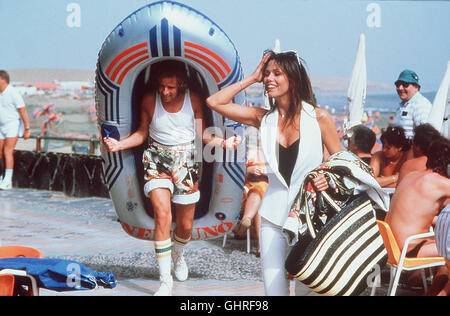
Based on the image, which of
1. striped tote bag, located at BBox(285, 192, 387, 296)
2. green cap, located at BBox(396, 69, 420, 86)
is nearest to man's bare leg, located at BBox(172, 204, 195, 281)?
striped tote bag, located at BBox(285, 192, 387, 296)

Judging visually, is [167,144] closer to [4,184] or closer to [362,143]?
[362,143]

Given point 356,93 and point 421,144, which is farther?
point 356,93

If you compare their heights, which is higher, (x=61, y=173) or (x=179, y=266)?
(x=61, y=173)

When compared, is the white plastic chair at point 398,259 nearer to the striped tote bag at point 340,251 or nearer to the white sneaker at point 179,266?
the striped tote bag at point 340,251

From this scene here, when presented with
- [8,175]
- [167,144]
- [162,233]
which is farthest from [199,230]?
[8,175]

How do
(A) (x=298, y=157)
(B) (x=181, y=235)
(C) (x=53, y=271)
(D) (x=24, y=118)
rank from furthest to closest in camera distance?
(D) (x=24, y=118)
(B) (x=181, y=235)
(A) (x=298, y=157)
(C) (x=53, y=271)

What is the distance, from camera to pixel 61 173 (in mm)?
6984

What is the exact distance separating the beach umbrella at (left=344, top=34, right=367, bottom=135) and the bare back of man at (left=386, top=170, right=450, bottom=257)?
3.17 feet

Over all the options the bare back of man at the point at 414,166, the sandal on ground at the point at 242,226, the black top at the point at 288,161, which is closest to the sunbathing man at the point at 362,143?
the bare back of man at the point at 414,166

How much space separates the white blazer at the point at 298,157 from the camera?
10.9 feet

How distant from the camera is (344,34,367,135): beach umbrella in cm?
437

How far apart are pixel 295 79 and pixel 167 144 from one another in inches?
41.4

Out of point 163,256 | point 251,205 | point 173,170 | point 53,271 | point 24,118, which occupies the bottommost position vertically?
point 163,256
